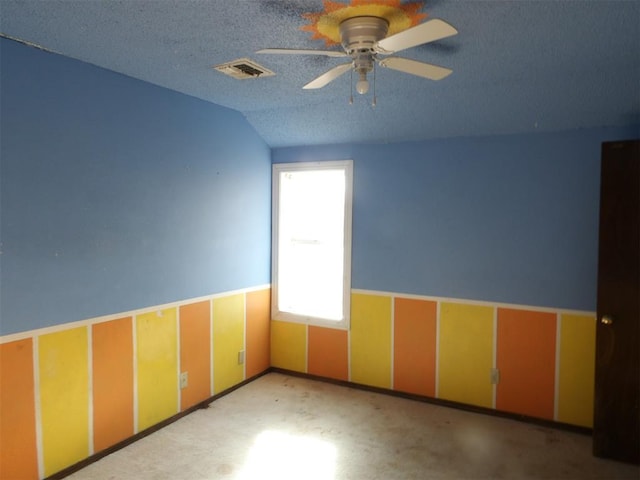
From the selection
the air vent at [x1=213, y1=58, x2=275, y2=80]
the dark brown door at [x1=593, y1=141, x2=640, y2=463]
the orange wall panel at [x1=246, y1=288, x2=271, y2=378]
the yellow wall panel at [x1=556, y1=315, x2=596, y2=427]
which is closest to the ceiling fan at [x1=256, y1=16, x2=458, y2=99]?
Result: the air vent at [x1=213, y1=58, x2=275, y2=80]

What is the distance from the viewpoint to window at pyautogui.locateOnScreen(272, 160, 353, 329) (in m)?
4.22

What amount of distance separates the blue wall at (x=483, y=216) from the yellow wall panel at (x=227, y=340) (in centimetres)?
113

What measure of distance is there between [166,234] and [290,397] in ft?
5.89

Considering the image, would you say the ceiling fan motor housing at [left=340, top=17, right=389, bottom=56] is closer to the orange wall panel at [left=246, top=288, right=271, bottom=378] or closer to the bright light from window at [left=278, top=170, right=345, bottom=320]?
the bright light from window at [left=278, top=170, right=345, bottom=320]

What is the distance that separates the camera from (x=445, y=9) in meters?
1.89

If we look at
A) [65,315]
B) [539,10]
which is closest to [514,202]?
[539,10]

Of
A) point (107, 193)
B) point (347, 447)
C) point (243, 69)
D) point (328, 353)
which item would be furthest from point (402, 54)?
point (328, 353)

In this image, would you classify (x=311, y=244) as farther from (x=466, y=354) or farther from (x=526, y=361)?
(x=526, y=361)

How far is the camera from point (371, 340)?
4.01 meters

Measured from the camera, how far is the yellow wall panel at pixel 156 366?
3100 mm

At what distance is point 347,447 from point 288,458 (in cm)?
43

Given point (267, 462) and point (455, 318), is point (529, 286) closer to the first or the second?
point (455, 318)

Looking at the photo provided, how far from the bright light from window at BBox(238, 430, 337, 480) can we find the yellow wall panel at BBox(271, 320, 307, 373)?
1159 millimetres

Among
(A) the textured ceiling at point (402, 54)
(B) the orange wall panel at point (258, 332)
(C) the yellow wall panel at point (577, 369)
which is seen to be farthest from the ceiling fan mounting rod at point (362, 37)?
(B) the orange wall panel at point (258, 332)
